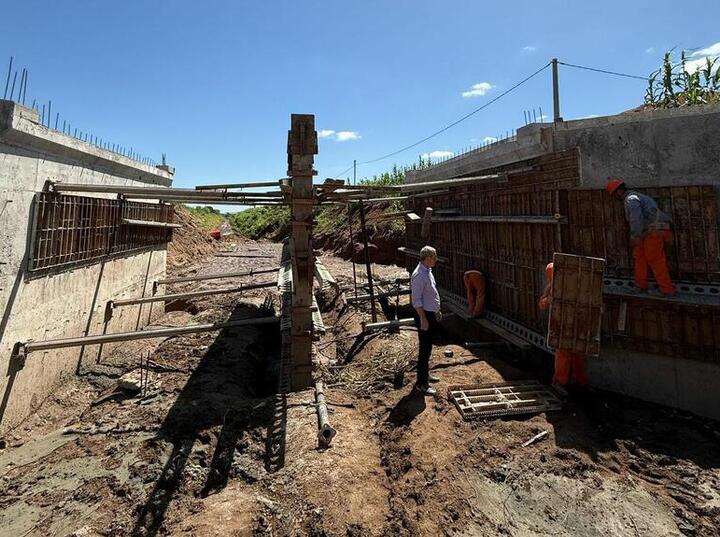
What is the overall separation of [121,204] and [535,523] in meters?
9.33

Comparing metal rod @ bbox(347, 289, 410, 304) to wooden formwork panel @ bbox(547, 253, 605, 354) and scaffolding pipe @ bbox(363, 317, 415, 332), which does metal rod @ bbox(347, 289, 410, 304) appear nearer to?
scaffolding pipe @ bbox(363, 317, 415, 332)

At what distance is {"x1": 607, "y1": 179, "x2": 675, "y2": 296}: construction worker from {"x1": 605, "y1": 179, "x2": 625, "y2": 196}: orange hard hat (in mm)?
209

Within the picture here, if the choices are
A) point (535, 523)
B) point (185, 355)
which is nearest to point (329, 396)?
point (535, 523)

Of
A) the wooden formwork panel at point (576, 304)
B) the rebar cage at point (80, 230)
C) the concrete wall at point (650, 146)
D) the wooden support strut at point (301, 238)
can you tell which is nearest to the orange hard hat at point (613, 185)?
the concrete wall at point (650, 146)

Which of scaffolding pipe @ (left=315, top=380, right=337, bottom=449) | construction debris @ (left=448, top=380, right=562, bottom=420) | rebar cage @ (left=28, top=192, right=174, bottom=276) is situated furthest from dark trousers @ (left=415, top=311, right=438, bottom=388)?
rebar cage @ (left=28, top=192, right=174, bottom=276)

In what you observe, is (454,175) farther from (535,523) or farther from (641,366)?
(535,523)

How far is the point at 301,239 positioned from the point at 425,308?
2.05m

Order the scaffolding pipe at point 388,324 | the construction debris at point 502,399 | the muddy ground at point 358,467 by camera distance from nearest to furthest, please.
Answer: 1. the muddy ground at point 358,467
2. the construction debris at point 502,399
3. the scaffolding pipe at point 388,324

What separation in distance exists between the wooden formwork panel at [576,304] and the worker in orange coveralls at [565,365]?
148mm

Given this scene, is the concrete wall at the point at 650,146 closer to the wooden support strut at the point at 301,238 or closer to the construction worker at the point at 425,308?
the construction worker at the point at 425,308

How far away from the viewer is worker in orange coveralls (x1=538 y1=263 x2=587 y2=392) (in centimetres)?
514

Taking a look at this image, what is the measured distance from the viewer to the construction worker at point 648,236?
4.74 meters

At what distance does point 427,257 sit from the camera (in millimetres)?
5344

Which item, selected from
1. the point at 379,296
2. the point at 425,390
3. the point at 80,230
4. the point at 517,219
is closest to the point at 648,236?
the point at 517,219
